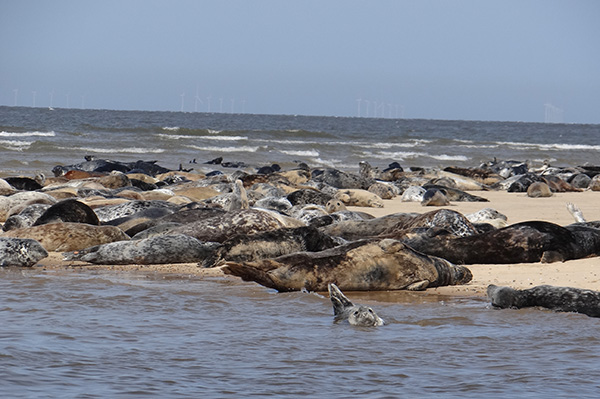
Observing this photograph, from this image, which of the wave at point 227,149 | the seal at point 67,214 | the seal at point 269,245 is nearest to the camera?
the seal at point 269,245

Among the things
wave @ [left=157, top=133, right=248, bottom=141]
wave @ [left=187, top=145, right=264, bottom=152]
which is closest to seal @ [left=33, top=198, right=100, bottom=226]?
wave @ [left=187, top=145, right=264, bottom=152]

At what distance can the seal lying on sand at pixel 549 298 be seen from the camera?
513 centimetres

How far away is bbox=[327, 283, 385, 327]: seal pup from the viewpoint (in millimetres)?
4805

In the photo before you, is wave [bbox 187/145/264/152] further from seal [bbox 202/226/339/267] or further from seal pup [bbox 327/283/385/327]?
seal pup [bbox 327/283/385/327]

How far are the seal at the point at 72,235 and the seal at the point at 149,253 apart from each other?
436mm

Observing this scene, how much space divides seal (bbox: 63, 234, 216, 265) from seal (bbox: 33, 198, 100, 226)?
116 centimetres

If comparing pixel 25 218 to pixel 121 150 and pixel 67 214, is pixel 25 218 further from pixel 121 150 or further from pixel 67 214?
pixel 121 150

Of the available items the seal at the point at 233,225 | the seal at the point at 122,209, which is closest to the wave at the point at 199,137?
the seal at the point at 122,209

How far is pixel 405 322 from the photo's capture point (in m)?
4.98

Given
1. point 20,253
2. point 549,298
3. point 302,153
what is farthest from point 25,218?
point 302,153

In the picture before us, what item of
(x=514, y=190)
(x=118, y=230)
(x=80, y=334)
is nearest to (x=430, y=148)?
(x=514, y=190)

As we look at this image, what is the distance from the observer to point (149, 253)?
7367 mm

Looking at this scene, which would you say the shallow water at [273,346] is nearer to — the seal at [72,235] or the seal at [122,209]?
the seal at [72,235]

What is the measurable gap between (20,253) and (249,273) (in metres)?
2.56
